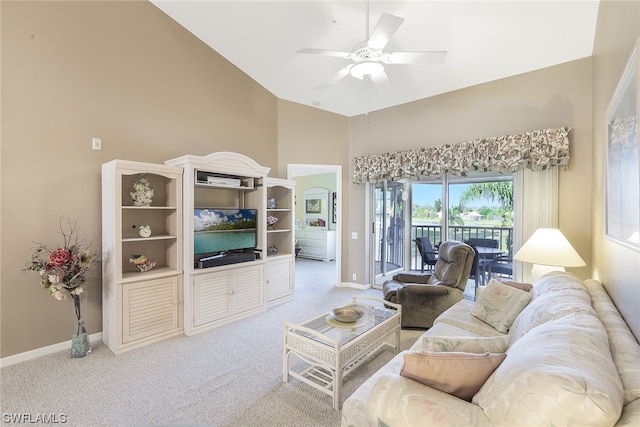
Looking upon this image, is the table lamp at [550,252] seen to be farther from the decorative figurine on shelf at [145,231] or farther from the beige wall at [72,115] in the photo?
the beige wall at [72,115]

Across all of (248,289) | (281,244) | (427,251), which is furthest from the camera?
(281,244)

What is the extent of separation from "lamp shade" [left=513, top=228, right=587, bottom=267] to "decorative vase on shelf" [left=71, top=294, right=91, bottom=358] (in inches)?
168

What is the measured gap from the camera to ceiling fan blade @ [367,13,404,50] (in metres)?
2.13

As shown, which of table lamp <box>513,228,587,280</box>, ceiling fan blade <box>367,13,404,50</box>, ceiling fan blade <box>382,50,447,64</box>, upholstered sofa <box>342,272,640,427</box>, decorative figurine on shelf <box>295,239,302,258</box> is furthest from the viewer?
decorative figurine on shelf <box>295,239,302,258</box>

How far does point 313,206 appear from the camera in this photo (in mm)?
8406

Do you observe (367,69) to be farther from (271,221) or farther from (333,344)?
(271,221)

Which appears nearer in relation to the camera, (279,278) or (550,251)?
(550,251)

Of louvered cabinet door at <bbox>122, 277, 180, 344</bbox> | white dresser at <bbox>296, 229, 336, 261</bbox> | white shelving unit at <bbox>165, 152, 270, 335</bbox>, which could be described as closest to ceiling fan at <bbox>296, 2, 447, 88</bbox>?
white shelving unit at <bbox>165, 152, 270, 335</bbox>

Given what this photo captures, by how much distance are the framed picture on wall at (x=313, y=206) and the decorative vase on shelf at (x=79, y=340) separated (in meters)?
→ 6.04

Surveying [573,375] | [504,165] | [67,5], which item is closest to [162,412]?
[573,375]

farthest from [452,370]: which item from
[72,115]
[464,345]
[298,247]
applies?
[298,247]

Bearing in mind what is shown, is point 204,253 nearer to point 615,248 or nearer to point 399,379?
point 399,379

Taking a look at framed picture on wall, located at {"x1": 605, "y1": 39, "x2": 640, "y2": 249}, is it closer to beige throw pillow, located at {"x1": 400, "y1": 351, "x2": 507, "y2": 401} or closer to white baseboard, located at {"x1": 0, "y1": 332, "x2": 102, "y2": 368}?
beige throw pillow, located at {"x1": 400, "y1": 351, "x2": 507, "y2": 401}

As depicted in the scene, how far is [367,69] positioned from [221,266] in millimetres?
2670
